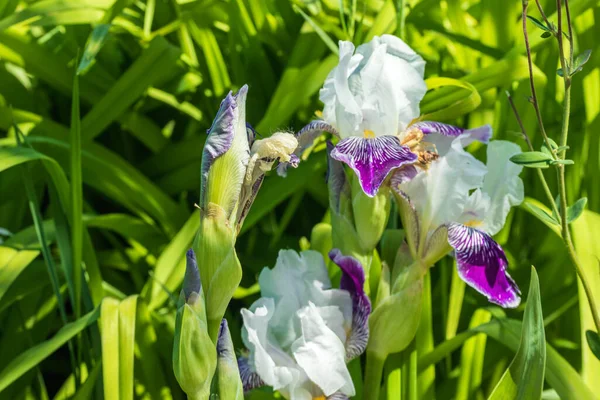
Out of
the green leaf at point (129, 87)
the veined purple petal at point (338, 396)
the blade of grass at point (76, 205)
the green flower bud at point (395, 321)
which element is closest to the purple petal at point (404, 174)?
the green flower bud at point (395, 321)

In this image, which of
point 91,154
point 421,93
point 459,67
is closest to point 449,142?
point 421,93

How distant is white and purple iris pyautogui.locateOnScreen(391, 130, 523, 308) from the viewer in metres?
0.68

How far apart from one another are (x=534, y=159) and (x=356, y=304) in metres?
0.21

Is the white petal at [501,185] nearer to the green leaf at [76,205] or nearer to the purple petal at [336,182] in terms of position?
the purple petal at [336,182]

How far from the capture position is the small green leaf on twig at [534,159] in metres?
0.59

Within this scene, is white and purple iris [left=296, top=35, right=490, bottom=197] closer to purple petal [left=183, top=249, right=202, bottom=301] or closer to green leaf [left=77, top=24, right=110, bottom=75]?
purple petal [left=183, top=249, right=202, bottom=301]

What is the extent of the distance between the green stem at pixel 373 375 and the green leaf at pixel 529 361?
124 mm

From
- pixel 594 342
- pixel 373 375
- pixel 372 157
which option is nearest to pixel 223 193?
pixel 372 157

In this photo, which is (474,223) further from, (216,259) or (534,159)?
(216,259)

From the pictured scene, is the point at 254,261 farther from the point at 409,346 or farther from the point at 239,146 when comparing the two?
the point at 239,146

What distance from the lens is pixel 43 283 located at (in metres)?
0.92

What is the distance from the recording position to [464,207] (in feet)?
2.32

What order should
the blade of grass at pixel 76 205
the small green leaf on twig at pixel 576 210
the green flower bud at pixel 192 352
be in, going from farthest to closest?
1. the blade of grass at pixel 76 205
2. the small green leaf on twig at pixel 576 210
3. the green flower bud at pixel 192 352

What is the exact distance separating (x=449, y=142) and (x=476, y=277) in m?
0.15
